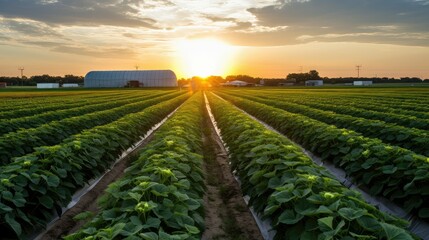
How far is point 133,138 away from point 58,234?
22.1 ft

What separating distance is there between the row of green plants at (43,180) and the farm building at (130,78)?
9701cm

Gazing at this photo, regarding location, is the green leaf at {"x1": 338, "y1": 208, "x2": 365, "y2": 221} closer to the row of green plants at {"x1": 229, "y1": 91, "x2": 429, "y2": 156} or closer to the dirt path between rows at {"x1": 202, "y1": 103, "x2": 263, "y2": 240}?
the dirt path between rows at {"x1": 202, "y1": 103, "x2": 263, "y2": 240}

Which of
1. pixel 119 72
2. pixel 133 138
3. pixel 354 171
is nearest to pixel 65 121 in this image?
pixel 133 138

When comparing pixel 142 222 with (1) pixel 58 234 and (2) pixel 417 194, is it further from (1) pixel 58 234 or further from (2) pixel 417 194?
(2) pixel 417 194

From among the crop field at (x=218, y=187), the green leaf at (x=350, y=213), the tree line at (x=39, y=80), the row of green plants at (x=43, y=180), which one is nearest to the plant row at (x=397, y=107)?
the crop field at (x=218, y=187)

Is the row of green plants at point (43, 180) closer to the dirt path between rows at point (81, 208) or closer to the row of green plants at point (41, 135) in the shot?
the dirt path between rows at point (81, 208)

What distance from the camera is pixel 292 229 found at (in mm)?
3754

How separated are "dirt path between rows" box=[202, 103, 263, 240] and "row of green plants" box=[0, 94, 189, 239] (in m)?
2.27

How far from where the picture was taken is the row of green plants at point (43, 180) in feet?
15.9

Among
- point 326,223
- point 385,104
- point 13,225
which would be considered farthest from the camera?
point 385,104

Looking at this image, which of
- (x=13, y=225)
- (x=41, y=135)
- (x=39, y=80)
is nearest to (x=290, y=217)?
(x=13, y=225)

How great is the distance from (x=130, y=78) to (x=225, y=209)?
10177 centimetres

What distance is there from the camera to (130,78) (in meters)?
105

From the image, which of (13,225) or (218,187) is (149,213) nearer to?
(13,225)
